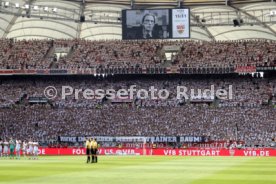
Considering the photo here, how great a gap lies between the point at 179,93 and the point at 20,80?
23.8m

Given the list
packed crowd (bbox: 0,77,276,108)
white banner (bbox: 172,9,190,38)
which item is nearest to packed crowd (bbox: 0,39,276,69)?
packed crowd (bbox: 0,77,276,108)

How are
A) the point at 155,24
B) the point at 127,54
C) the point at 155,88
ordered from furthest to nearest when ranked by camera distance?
the point at 127,54
the point at 155,88
the point at 155,24

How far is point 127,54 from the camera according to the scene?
280ft

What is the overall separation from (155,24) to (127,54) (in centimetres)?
2570

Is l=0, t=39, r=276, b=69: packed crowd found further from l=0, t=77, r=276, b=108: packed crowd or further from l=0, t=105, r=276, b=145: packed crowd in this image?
l=0, t=105, r=276, b=145: packed crowd

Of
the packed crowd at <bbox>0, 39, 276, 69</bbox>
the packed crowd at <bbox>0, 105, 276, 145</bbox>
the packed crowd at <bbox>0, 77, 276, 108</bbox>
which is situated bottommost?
the packed crowd at <bbox>0, 105, 276, 145</bbox>

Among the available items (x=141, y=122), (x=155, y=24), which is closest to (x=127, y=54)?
(x=141, y=122)

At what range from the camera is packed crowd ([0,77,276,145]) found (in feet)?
242

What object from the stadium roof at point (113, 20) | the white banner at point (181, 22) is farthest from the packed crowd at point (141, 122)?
the white banner at point (181, 22)

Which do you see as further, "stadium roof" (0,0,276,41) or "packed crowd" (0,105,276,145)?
"stadium roof" (0,0,276,41)

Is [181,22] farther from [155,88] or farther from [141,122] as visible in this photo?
[155,88]

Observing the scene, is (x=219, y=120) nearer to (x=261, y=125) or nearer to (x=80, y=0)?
(x=261, y=125)

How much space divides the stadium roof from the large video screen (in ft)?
60.9

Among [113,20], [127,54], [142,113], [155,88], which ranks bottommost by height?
[142,113]
